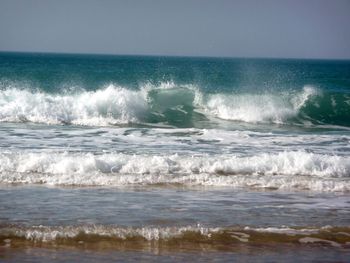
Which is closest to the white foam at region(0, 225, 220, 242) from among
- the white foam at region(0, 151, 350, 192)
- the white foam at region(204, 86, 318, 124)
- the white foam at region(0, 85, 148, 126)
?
the white foam at region(0, 151, 350, 192)

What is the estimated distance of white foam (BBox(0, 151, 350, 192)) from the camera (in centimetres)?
1250

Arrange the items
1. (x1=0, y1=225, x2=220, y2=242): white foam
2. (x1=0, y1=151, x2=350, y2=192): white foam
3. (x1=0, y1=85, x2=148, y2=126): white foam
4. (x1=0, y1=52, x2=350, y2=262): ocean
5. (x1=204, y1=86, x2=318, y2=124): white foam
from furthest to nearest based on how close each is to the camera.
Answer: (x1=204, y1=86, x2=318, y2=124): white foam, (x1=0, y1=85, x2=148, y2=126): white foam, (x1=0, y1=151, x2=350, y2=192): white foam, (x1=0, y1=225, x2=220, y2=242): white foam, (x1=0, y1=52, x2=350, y2=262): ocean

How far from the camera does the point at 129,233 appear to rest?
28.6 ft

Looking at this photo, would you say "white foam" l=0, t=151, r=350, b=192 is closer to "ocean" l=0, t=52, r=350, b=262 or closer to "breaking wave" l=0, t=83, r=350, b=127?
"ocean" l=0, t=52, r=350, b=262

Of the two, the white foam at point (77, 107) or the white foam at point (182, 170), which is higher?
the white foam at point (77, 107)

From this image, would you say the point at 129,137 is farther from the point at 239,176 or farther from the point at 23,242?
the point at 23,242

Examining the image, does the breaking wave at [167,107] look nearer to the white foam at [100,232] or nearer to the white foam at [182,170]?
the white foam at [182,170]

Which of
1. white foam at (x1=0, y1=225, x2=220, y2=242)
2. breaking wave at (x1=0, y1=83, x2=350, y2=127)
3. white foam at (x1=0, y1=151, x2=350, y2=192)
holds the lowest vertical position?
white foam at (x1=0, y1=225, x2=220, y2=242)

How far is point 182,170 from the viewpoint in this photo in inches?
538

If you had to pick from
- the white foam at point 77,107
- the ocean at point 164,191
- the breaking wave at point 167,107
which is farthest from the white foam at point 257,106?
the white foam at point 77,107

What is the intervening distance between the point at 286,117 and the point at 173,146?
11.1 m

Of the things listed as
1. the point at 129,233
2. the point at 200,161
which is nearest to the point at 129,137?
the point at 200,161

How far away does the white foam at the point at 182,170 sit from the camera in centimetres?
1250

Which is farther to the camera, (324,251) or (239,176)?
(239,176)
